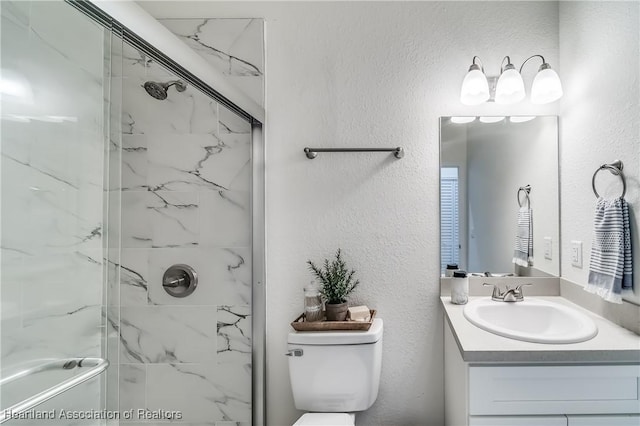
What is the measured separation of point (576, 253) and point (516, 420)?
824 mm

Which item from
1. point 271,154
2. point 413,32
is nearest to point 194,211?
point 271,154

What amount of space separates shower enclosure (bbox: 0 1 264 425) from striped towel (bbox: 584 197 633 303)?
1411 millimetres

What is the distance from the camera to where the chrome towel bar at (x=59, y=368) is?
98 cm

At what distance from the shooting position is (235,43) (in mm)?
1755

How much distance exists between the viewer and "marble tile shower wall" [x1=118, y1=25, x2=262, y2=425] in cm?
170

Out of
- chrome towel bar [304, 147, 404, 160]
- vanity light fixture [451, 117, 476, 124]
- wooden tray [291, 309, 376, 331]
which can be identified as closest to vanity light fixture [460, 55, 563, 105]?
vanity light fixture [451, 117, 476, 124]

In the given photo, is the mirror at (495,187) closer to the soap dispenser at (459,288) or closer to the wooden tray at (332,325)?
the soap dispenser at (459,288)

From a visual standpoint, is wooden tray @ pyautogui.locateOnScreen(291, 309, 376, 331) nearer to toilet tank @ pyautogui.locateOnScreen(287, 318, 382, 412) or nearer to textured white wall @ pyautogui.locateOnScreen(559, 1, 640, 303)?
toilet tank @ pyautogui.locateOnScreen(287, 318, 382, 412)

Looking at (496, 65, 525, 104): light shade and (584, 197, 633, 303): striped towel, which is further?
(496, 65, 525, 104): light shade

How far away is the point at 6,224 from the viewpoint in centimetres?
91

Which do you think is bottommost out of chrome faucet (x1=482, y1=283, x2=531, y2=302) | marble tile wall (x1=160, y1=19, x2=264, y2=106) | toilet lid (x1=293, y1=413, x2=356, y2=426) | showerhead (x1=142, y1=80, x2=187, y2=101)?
toilet lid (x1=293, y1=413, x2=356, y2=426)

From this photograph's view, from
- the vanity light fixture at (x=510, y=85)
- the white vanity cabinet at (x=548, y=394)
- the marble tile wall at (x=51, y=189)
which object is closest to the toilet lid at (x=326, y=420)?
the white vanity cabinet at (x=548, y=394)

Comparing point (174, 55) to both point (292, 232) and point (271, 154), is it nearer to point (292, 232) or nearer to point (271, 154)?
point (271, 154)

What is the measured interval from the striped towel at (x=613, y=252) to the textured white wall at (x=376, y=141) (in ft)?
2.08
